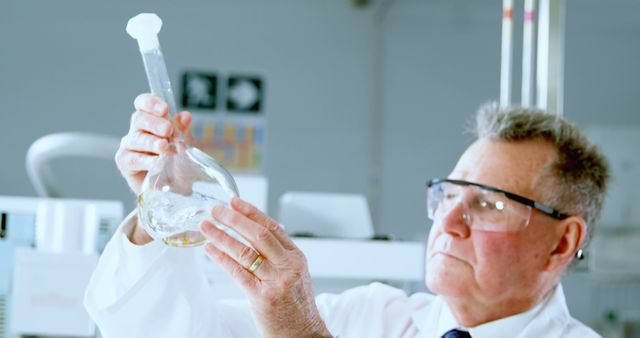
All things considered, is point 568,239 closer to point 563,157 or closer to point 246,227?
point 563,157

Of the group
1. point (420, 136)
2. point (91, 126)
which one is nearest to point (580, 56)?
point (420, 136)

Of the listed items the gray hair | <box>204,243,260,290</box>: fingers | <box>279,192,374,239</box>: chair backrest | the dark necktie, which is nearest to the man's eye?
the gray hair

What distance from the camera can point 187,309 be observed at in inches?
49.4

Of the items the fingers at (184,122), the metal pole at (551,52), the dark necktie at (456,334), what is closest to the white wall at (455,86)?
the metal pole at (551,52)

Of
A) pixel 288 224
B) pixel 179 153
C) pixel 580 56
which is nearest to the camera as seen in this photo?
pixel 179 153

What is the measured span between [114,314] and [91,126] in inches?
138

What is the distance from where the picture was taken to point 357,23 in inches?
191

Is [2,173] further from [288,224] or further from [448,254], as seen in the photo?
[448,254]

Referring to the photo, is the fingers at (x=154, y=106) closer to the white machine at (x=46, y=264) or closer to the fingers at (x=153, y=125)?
the fingers at (x=153, y=125)

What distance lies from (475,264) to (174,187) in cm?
58

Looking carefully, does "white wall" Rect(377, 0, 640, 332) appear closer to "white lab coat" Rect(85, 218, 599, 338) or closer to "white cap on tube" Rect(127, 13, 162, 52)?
"white lab coat" Rect(85, 218, 599, 338)

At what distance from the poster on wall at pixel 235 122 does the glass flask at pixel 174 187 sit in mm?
3649

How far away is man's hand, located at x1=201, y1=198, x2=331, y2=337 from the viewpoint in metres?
0.89

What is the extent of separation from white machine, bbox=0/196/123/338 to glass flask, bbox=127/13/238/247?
2.17 ft
